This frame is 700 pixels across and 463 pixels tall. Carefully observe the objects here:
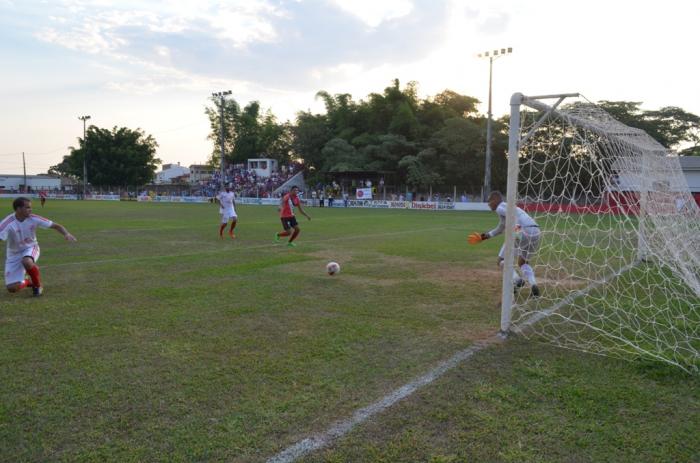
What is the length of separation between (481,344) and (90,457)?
3.89 metres

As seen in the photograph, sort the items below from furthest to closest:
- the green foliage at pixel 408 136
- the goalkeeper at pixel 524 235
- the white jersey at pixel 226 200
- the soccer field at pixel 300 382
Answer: the green foliage at pixel 408 136, the white jersey at pixel 226 200, the goalkeeper at pixel 524 235, the soccer field at pixel 300 382

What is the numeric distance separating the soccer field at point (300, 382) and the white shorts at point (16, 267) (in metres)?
0.26

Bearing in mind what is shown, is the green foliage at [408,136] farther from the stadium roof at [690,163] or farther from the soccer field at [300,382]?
the soccer field at [300,382]

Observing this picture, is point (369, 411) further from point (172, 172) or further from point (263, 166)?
point (172, 172)

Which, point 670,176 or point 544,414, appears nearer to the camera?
point 544,414

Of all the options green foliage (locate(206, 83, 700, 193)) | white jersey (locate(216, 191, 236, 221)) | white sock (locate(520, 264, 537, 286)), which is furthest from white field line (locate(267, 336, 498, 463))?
green foliage (locate(206, 83, 700, 193))

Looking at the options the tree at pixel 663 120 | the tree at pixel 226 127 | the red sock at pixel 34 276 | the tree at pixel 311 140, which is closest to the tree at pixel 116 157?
the tree at pixel 226 127

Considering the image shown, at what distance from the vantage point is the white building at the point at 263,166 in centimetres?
6775

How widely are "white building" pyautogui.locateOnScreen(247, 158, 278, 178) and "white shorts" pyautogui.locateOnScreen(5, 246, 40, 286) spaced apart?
5955 centimetres

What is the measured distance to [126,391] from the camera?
13.4 feet

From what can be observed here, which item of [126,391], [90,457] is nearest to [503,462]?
[90,457]

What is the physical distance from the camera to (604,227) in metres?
10.2

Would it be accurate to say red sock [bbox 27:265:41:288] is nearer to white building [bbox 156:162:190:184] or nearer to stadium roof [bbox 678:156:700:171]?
stadium roof [bbox 678:156:700:171]

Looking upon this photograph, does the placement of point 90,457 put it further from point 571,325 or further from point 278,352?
point 571,325
